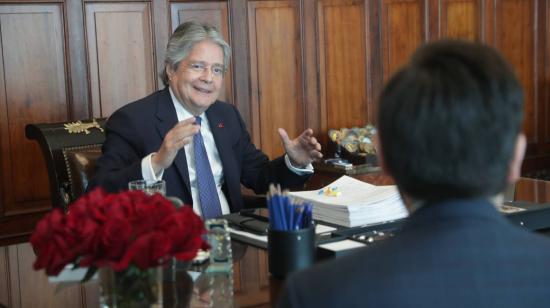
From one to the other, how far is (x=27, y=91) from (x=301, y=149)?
1.97 m

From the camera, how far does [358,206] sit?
85.2 inches

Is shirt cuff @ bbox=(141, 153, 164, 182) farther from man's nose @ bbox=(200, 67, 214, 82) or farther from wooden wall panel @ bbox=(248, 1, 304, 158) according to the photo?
wooden wall panel @ bbox=(248, 1, 304, 158)

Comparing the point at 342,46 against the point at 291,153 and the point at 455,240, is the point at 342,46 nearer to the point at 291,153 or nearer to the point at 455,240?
the point at 291,153

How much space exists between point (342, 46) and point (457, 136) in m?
4.25

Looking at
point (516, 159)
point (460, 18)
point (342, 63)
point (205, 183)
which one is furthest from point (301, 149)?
point (460, 18)

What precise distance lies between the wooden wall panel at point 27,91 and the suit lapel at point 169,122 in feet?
4.87

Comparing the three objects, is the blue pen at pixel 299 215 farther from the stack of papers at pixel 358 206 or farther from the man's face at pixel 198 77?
the man's face at pixel 198 77

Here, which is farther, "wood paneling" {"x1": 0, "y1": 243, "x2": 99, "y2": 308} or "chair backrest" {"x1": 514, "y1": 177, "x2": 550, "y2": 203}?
"chair backrest" {"x1": 514, "y1": 177, "x2": 550, "y2": 203}

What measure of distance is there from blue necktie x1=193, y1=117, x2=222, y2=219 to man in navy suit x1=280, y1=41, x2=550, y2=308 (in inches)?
72.9

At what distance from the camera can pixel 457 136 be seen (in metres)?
0.93

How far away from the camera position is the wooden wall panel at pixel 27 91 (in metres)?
4.16

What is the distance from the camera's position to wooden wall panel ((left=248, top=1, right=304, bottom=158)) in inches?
190

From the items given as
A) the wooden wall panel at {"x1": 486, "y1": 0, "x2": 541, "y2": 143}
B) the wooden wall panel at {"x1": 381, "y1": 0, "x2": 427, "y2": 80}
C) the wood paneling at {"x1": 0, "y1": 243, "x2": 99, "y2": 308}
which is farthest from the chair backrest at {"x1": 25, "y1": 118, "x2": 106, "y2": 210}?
the wooden wall panel at {"x1": 486, "y1": 0, "x2": 541, "y2": 143}

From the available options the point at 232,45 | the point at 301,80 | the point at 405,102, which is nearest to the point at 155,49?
the point at 232,45
